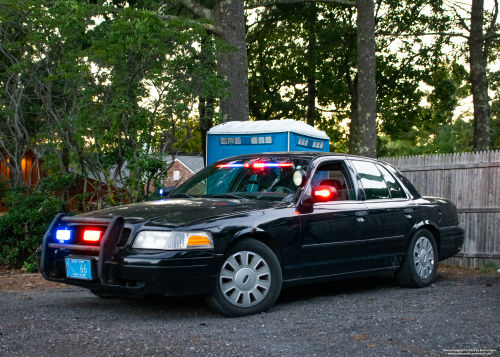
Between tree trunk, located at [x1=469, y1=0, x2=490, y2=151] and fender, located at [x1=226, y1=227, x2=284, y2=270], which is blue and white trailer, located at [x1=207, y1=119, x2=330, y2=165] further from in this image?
tree trunk, located at [x1=469, y1=0, x2=490, y2=151]

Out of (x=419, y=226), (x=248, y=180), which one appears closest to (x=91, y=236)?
(x=248, y=180)

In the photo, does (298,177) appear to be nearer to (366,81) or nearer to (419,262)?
(419,262)

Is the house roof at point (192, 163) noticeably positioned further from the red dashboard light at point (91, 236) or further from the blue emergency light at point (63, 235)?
the red dashboard light at point (91, 236)

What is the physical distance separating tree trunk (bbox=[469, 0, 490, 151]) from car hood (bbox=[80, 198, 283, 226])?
15097 millimetres

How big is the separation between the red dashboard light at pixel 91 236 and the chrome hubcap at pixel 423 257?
3895 mm

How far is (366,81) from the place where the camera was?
13594 millimetres

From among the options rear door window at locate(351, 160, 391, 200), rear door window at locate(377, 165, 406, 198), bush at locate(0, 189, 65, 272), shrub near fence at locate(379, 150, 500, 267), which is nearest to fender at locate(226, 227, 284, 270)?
rear door window at locate(351, 160, 391, 200)

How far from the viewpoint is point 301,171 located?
226 inches

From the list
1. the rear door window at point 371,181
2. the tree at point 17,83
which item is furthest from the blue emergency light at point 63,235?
the tree at point 17,83

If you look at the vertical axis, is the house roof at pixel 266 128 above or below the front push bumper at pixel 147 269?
above

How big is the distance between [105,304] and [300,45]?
2335 centimetres

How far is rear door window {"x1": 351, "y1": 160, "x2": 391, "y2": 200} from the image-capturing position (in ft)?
22.0

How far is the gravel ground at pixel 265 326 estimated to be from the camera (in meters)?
3.96

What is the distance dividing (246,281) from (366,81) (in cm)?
944
